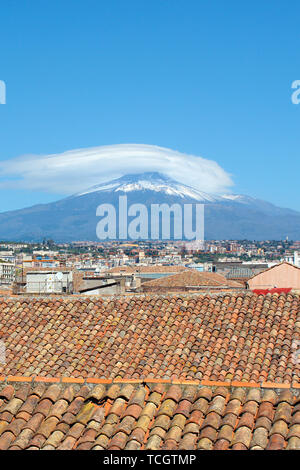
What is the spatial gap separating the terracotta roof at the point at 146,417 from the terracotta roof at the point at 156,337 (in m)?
4.60

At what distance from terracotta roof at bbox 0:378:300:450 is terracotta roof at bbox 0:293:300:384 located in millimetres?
4603

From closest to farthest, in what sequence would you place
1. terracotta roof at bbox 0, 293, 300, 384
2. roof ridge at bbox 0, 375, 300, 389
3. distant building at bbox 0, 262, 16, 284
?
roof ridge at bbox 0, 375, 300, 389, terracotta roof at bbox 0, 293, 300, 384, distant building at bbox 0, 262, 16, 284

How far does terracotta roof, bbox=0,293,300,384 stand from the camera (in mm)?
10992

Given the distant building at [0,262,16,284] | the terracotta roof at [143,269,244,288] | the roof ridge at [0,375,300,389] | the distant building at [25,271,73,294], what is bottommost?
the distant building at [0,262,16,284]

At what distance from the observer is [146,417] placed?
5590 millimetres

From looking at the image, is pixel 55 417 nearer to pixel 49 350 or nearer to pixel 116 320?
pixel 49 350

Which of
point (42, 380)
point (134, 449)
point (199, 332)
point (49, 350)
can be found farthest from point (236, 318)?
point (134, 449)

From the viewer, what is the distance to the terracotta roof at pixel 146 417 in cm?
521

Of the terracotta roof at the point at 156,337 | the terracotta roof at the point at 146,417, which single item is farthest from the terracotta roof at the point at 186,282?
the terracotta roof at the point at 146,417

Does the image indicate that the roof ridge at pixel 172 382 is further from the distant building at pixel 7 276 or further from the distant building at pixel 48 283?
the distant building at pixel 7 276

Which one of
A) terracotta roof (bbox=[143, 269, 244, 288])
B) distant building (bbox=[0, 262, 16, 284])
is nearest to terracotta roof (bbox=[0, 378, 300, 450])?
terracotta roof (bbox=[143, 269, 244, 288])

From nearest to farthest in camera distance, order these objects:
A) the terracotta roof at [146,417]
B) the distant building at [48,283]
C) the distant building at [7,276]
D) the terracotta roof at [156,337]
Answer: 1. the terracotta roof at [146,417]
2. the terracotta roof at [156,337]
3. the distant building at [48,283]
4. the distant building at [7,276]

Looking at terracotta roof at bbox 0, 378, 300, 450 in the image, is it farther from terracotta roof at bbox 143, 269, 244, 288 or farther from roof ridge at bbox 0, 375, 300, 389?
terracotta roof at bbox 143, 269, 244, 288
